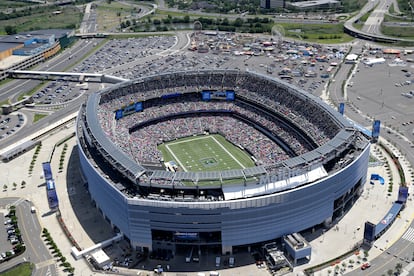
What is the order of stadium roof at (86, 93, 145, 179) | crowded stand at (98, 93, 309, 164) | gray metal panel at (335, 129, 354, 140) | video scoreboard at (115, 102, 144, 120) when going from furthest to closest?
video scoreboard at (115, 102, 144, 120)
crowded stand at (98, 93, 309, 164)
gray metal panel at (335, 129, 354, 140)
stadium roof at (86, 93, 145, 179)

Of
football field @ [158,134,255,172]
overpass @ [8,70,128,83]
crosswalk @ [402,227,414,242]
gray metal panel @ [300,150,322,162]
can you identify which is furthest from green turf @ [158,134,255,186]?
overpass @ [8,70,128,83]

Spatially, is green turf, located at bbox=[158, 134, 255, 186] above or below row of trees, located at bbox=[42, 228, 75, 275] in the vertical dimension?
above

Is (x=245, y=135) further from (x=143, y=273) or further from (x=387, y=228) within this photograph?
(x=143, y=273)

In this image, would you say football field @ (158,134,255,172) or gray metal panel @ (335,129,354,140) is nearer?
gray metal panel @ (335,129,354,140)

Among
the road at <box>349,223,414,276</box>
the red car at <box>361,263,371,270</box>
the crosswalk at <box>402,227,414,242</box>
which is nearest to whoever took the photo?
the road at <box>349,223,414,276</box>

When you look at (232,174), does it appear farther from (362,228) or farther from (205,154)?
(205,154)

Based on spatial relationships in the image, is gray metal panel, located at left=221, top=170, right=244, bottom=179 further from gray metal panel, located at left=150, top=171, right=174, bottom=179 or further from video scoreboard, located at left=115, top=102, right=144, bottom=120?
video scoreboard, located at left=115, top=102, right=144, bottom=120

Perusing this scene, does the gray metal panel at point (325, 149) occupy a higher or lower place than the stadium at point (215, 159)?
higher

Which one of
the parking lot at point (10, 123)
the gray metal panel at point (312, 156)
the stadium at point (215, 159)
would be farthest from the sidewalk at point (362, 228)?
the parking lot at point (10, 123)

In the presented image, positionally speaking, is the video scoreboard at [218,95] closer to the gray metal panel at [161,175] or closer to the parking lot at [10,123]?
the gray metal panel at [161,175]
